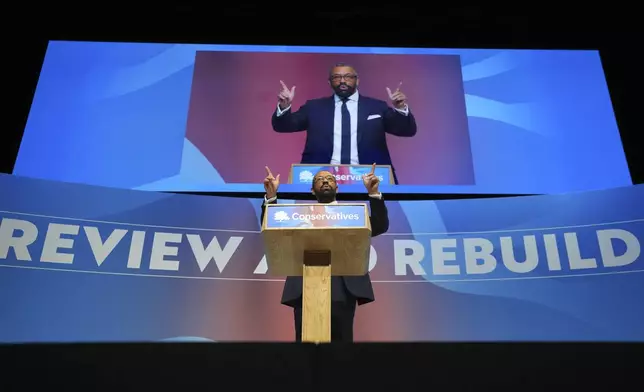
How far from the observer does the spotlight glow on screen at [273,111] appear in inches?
161

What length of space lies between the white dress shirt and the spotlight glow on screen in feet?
0.31

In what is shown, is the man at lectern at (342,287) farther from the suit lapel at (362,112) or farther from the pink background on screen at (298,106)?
the suit lapel at (362,112)

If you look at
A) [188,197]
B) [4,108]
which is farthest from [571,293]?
[4,108]

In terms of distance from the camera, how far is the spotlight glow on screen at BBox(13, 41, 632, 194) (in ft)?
13.4

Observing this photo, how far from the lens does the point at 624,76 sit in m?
4.71

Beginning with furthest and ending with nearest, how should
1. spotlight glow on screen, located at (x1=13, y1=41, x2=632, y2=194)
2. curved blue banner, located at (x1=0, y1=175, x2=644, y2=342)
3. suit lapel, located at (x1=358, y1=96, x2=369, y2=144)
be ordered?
1. suit lapel, located at (x1=358, y1=96, x2=369, y2=144)
2. spotlight glow on screen, located at (x1=13, y1=41, x2=632, y2=194)
3. curved blue banner, located at (x1=0, y1=175, x2=644, y2=342)

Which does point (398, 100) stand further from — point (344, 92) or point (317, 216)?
point (317, 216)

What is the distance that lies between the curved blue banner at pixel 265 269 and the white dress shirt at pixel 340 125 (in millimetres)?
495

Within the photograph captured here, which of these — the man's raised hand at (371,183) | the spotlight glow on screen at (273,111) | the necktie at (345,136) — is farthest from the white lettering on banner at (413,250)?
the man's raised hand at (371,183)
